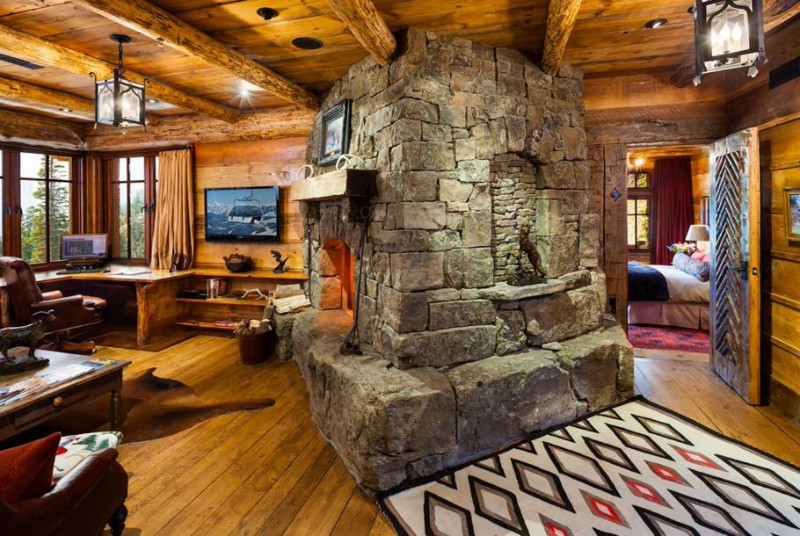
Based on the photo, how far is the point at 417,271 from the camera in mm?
2670

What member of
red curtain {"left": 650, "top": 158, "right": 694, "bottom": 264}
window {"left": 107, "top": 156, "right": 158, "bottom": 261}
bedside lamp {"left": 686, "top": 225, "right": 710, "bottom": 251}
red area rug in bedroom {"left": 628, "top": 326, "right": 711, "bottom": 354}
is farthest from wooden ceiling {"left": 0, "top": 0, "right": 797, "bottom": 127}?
red curtain {"left": 650, "top": 158, "right": 694, "bottom": 264}

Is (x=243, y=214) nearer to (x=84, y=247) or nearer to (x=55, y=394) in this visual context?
(x=84, y=247)

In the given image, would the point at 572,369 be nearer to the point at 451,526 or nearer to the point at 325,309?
the point at 451,526

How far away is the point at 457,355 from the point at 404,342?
0.42 m

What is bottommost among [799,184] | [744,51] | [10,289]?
[10,289]

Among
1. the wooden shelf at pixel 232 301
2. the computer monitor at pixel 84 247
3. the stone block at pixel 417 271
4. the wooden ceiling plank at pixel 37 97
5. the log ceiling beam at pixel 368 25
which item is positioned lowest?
the wooden shelf at pixel 232 301

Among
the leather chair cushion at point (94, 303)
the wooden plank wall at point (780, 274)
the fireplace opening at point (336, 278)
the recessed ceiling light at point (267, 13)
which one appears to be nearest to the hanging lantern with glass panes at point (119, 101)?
the recessed ceiling light at point (267, 13)

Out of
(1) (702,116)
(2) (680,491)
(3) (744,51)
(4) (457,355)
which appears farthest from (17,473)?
(1) (702,116)

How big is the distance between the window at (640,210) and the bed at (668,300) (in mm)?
4111

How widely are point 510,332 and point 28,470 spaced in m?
2.63

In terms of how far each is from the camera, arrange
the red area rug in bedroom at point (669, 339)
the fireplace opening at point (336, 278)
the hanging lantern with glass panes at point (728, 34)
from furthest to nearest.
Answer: the red area rug in bedroom at point (669, 339) < the fireplace opening at point (336, 278) < the hanging lantern with glass panes at point (728, 34)

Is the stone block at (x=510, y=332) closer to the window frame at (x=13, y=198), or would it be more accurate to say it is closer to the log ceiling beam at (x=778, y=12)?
the log ceiling beam at (x=778, y=12)

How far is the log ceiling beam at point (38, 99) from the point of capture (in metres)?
3.93

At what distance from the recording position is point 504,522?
1952 millimetres
